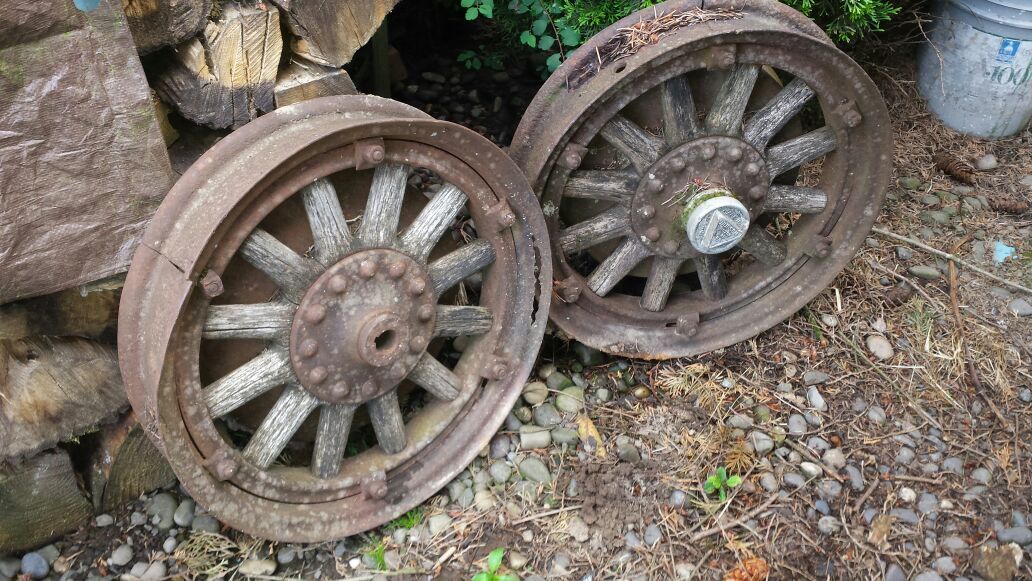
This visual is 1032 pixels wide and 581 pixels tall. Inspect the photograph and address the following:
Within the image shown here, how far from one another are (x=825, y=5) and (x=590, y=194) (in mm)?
1387

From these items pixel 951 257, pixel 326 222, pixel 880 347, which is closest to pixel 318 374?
pixel 326 222

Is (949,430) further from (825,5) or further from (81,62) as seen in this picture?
(81,62)

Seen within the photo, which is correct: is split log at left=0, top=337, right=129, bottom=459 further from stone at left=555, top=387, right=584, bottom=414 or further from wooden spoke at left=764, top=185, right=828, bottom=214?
wooden spoke at left=764, top=185, right=828, bottom=214

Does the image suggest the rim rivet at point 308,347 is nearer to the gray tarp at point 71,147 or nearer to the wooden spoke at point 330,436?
the wooden spoke at point 330,436

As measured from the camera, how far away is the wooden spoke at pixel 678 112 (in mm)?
2604

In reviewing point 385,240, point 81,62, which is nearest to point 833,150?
point 385,240

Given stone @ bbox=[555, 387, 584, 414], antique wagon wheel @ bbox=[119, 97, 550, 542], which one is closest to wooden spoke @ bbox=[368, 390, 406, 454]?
antique wagon wheel @ bbox=[119, 97, 550, 542]

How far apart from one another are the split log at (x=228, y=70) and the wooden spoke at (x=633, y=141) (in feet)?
3.36

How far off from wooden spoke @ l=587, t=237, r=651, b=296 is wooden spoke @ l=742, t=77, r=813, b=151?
1.66 feet

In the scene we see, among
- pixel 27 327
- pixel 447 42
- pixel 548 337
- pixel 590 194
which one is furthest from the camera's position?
pixel 447 42

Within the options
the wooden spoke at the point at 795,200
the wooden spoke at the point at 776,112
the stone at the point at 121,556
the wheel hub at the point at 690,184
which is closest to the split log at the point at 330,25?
the wheel hub at the point at 690,184

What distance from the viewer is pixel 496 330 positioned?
8.87 feet

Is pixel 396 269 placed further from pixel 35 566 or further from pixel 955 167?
pixel 955 167

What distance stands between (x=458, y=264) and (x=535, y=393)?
69 cm
